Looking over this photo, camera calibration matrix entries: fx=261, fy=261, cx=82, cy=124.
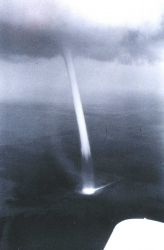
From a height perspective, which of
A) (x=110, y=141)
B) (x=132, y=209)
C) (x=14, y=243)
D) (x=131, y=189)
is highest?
(x=110, y=141)

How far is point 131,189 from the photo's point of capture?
46.0ft

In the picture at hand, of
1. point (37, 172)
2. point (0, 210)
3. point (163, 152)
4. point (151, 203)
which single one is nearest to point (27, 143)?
point (37, 172)

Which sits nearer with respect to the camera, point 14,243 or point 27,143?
point 14,243

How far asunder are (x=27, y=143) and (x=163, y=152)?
10.5m

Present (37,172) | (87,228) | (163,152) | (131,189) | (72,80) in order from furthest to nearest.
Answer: (163,152), (37,172), (131,189), (87,228), (72,80)

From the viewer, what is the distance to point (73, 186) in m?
13.9

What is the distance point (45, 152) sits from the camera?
2097cm

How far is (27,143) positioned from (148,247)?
19584 millimetres

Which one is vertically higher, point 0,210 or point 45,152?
point 45,152

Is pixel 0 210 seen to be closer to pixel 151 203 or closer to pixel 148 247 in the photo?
pixel 151 203

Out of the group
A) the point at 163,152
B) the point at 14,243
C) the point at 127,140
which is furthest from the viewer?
the point at 127,140

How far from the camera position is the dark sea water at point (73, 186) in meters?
9.52

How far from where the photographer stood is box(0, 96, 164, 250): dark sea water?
952cm

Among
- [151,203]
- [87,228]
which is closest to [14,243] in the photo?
[87,228]
